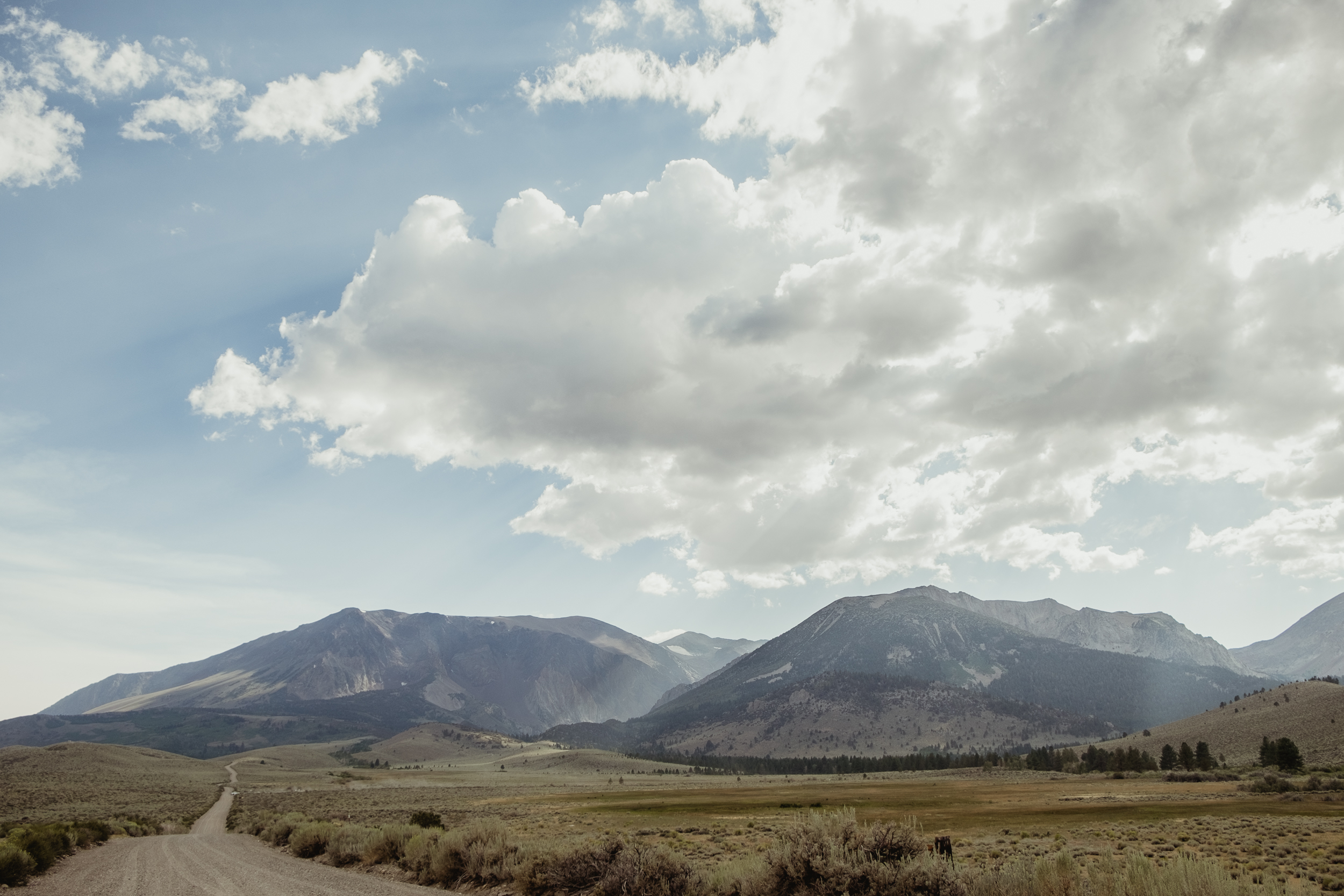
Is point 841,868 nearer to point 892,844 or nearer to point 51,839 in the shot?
point 892,844

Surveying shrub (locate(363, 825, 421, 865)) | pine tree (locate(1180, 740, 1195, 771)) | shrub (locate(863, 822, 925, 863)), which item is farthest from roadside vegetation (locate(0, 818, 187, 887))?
pine tree (locate(1180, 740, 1195, 771))

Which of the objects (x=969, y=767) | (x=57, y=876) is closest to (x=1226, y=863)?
(x=57, y=876)

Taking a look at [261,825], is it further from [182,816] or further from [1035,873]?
[1035,873]

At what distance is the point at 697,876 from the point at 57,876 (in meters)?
25.2

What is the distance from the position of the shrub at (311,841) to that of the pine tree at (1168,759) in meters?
119

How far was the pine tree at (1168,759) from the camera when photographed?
10844cm

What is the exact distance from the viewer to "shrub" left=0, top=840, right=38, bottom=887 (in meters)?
24.4

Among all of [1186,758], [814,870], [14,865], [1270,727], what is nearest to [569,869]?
[814,870]

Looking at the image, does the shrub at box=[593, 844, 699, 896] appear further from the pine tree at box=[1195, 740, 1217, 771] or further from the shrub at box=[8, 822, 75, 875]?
the pine tree at box=[1195, 740, 1217, 771]

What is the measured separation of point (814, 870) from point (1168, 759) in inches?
4962

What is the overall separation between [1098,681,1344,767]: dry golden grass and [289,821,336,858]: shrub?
104309mm

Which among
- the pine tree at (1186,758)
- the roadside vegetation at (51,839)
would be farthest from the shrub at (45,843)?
the pine tree at (1186,758)

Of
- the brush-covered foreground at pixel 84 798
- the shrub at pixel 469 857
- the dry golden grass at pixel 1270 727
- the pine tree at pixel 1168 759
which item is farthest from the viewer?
the pine tree at pixel 1168 759

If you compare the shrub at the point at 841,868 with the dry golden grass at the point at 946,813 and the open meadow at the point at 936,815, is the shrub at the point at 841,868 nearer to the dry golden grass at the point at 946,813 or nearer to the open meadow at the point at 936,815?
the open meadow at the point at 936,815
